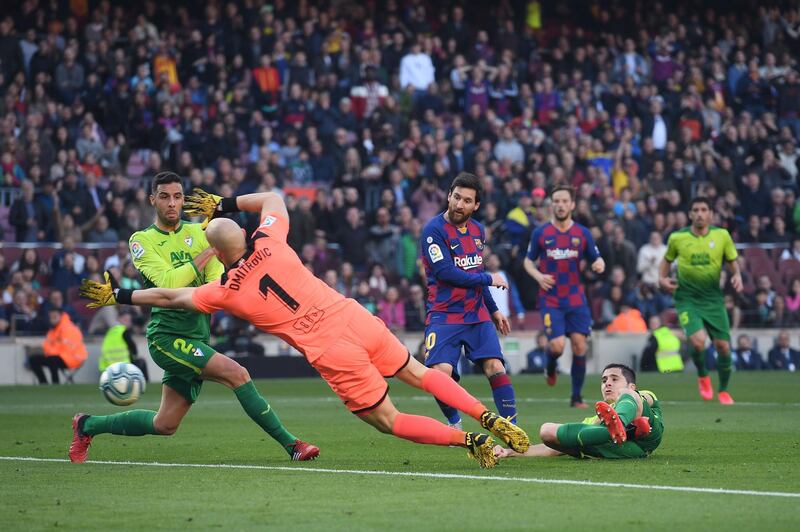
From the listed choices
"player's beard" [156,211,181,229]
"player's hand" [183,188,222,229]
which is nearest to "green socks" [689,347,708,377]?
"player's beard" [156,211,181,229]

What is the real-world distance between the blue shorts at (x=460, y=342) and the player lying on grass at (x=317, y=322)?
7.41 ft

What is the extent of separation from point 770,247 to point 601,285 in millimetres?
3836

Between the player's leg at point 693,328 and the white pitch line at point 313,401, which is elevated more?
the player's leg at point 693,328

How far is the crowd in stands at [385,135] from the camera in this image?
79.9ft

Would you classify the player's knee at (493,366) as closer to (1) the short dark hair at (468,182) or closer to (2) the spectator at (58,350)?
(1) the short dark hair at (468,182)

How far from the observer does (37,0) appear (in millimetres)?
28109

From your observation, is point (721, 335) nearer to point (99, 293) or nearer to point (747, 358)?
point (747, 358)

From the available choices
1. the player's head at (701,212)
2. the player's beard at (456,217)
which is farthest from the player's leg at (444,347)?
the player's head at (701,212)

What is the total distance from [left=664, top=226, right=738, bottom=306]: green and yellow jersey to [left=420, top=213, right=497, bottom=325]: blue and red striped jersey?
5.58 metres

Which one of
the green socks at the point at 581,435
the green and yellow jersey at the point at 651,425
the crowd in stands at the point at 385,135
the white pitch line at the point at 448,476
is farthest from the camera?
the crowd in stands at the point at 385,135

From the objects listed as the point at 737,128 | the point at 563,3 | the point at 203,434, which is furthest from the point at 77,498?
the point at 563,3

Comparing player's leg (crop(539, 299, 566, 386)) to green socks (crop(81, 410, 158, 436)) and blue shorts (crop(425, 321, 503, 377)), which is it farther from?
green socks (crop(81, 410, 158, 436))

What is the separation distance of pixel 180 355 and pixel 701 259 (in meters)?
8.38

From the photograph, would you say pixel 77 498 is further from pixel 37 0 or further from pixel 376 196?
pixel 37 0
